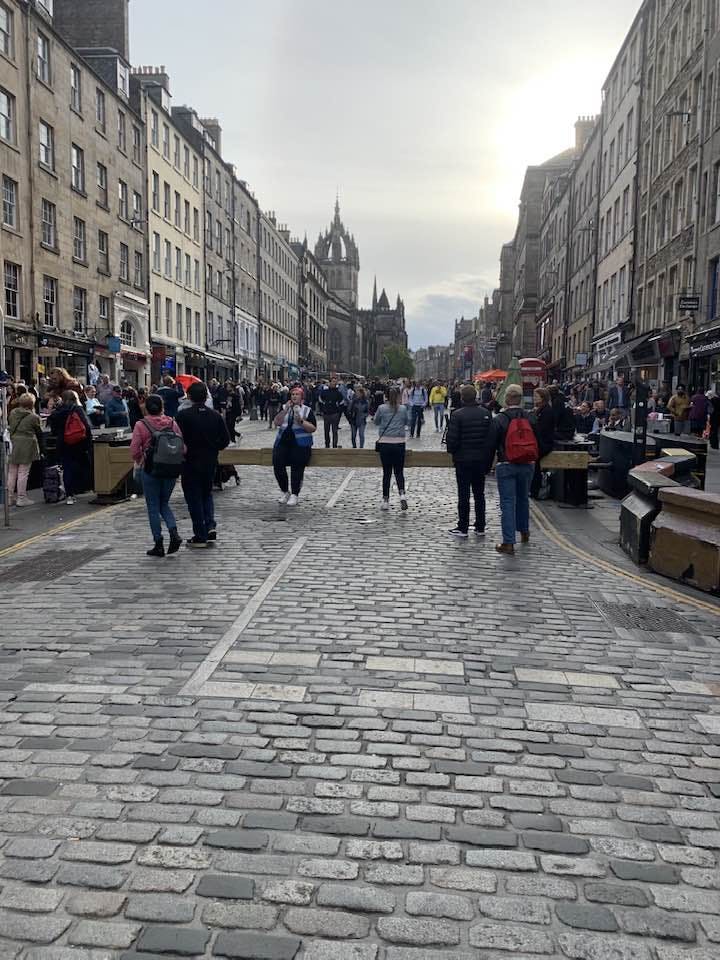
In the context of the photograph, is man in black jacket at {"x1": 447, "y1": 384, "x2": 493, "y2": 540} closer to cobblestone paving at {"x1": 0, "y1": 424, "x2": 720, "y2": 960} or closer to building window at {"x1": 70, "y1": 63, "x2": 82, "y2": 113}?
cobblestone paving at {"x1": 0, "y1": 424, "x2": 720, "y2": 960}

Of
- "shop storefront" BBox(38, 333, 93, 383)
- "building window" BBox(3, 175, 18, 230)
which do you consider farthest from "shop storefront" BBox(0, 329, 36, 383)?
"building window" BBox(3, 175, 18, 230)

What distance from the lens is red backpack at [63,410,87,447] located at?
1302cm

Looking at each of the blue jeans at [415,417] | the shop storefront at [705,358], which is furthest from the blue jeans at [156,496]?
the shop storefront at [705,358]

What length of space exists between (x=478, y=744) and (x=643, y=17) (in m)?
40.9

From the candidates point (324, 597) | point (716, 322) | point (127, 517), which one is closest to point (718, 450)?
point (716, 322)

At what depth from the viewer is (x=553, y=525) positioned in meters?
11.7

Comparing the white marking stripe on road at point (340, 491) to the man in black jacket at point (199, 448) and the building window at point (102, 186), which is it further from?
the building window at point (102, 186)

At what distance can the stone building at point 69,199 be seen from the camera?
1048 inches

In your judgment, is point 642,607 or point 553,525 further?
point 553,525

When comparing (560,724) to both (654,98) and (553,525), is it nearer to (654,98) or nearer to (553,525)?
(553,525)

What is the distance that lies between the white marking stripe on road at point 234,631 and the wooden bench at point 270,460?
451cm

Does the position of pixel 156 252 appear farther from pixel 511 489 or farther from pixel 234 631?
pixel 234 631

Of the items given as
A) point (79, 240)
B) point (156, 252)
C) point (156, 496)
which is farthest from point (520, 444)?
point (156, 252)

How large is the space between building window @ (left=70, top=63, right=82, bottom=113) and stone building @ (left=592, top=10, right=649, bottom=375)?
22737mm
